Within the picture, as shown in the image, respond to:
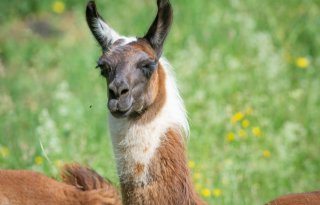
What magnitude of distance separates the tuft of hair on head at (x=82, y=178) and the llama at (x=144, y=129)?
1.02 ft

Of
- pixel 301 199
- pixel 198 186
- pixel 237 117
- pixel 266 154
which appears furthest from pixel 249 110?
pixel 301 199

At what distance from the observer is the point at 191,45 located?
33.8ft

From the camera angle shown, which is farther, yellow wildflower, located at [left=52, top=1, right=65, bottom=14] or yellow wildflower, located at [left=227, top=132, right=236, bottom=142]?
yellow wildflower, located at [left=52, top=1, right=65, bottom=14]

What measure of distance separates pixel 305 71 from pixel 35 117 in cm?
365

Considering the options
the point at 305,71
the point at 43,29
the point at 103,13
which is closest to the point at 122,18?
the point at 103,13

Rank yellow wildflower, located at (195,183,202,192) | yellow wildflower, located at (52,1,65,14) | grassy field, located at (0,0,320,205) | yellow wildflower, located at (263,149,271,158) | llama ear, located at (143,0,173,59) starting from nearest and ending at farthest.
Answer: llama ear, located at (143,0,173,59) < yellow wildflower, located at (195,183,202,192) < grassy field, located at (0,0,320,205) < yellow wildflower, located at (263,149,271,158) < yellow wildflower, located at (52,1,65,14)

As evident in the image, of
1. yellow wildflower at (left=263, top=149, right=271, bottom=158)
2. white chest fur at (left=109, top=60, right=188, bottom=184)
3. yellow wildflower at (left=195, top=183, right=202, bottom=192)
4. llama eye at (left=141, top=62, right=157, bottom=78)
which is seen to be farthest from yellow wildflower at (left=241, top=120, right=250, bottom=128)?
llama eye at (left=141, top=62, right=157, bottom=78)

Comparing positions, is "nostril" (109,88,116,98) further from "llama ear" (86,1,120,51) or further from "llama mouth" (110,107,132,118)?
"llama ear" (86,1,120,51)

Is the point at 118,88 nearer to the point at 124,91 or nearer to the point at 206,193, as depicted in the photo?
the point at 124,91

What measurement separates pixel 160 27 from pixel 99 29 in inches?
16.9

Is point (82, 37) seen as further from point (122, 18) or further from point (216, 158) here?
point (216, 158)

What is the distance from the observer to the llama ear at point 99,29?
17.3 feet

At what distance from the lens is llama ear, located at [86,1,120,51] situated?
5.26 meters

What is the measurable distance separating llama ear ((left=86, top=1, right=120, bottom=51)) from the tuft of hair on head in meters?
0.81
